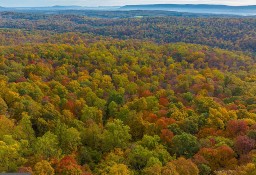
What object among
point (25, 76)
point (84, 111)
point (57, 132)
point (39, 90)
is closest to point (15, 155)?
point (57, 132)

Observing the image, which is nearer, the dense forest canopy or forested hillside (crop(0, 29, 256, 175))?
forested hillside (crop(0, 29, 256, 175))

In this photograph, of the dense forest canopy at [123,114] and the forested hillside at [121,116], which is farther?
the dense forest canopy at [123,114]

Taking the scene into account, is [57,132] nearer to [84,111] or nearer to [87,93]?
[84,111]

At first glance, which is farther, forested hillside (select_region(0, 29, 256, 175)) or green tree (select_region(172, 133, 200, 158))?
green tree (select_region(172, 133, 200, 158))

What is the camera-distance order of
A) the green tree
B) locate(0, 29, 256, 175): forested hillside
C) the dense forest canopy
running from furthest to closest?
the green tree
the dense forest canopy
locate(0, 29, 256, 175): forested hillside

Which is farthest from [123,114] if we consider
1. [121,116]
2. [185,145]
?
[185,145]

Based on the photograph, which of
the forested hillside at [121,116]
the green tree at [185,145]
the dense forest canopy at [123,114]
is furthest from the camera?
the green tree at [185,145]

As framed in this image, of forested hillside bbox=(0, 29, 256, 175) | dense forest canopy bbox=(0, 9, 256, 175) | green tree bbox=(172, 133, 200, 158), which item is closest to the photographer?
forested hillside bbox=(0, 29, 256, 175)
